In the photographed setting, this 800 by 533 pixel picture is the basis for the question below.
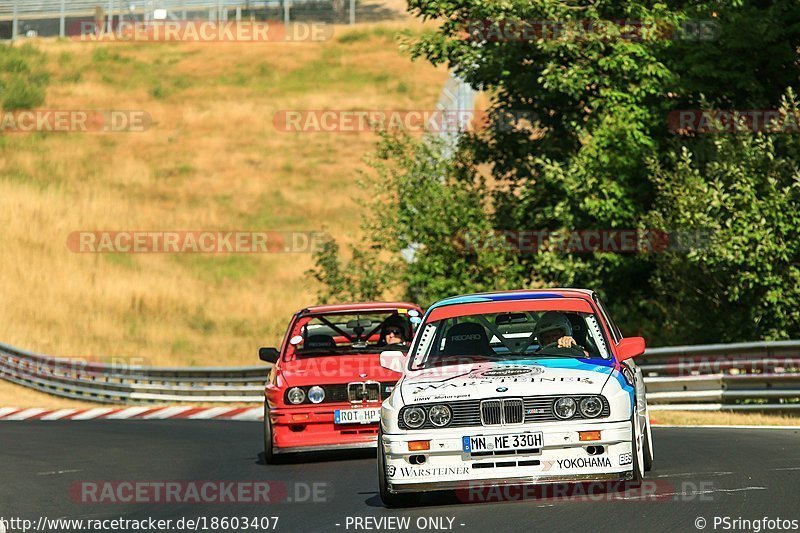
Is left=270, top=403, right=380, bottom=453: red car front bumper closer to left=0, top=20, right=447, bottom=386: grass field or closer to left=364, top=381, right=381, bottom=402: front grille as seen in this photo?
left=364, top=381, right=381, bottom=402: front grille

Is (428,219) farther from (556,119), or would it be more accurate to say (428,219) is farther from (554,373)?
(554,373)

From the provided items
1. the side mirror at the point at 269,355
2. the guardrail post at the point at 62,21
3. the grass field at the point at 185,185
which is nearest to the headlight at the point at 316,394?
the side mirror at the point at 269,355

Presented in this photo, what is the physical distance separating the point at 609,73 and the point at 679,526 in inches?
730

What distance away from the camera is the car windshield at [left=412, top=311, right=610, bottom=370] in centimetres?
1071

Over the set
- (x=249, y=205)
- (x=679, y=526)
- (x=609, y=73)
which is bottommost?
(x=249, y=205)

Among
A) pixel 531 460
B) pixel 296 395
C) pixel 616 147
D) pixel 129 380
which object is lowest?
pixel 129 380

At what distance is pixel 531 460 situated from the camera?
31.2 feet

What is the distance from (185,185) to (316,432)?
164ft

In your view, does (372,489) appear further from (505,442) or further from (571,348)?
(505,442)

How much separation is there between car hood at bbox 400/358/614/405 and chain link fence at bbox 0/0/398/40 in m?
76.9

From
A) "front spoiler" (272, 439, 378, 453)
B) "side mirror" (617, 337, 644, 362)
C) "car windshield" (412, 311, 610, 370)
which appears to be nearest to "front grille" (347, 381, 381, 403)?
"front spoiler" (272, 439, 378, 453)

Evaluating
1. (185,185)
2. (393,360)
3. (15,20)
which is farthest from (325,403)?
(15,20)

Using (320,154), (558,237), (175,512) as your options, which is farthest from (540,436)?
(320,154)

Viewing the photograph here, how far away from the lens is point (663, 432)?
16.5 meters
